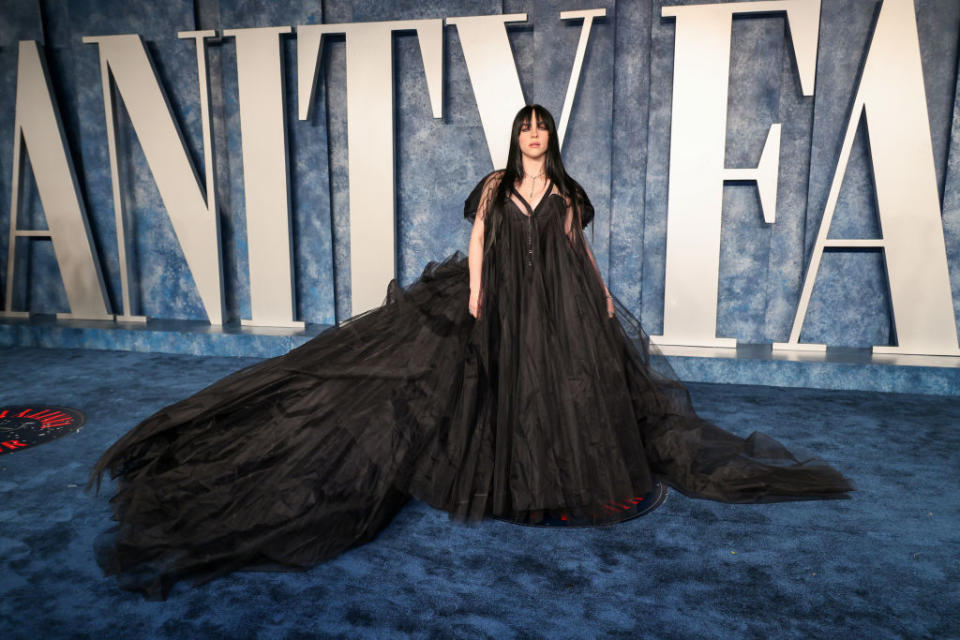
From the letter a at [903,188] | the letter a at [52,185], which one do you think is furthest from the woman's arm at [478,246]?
the letter a at [52,185]

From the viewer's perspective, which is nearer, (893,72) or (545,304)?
(545,304)

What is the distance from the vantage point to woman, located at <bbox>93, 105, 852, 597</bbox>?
1.88m

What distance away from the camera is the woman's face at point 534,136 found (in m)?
2.31

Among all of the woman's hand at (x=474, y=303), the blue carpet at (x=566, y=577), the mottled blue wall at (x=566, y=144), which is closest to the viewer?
the blue carpet at (x=566, y=577)

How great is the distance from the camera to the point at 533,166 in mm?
2379

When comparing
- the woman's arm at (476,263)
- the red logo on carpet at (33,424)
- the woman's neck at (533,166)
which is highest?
the woman's neck at (533,166)

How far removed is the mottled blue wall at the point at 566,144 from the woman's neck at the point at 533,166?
5.40 feet

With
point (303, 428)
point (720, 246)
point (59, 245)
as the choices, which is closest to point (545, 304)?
point (303, 428)

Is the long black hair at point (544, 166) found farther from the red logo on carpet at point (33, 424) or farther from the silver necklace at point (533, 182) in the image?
the red logo on carpet at point (33, 424)

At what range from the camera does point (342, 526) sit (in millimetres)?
1925

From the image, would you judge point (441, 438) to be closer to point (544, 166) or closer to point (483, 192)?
point (483, 192)

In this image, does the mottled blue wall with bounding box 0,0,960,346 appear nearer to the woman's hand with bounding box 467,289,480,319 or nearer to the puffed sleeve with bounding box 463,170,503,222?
the puffed sleeve with bounding box 463,170,503,222

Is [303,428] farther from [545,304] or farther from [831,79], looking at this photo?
[831,79]

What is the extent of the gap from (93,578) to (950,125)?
14.3ft
